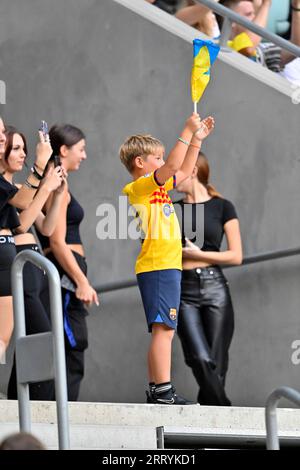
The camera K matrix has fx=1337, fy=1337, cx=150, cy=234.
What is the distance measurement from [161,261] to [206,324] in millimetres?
1078

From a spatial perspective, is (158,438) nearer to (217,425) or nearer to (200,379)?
(217,425)

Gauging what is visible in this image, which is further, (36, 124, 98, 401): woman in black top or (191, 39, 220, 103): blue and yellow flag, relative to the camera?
(36, 124, 98, 401): woman in black top

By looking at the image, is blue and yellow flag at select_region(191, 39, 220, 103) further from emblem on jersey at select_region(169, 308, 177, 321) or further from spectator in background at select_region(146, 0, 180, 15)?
spectator in background at select_region(146, 0, 180, 15)

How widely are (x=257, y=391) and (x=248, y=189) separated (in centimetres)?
130

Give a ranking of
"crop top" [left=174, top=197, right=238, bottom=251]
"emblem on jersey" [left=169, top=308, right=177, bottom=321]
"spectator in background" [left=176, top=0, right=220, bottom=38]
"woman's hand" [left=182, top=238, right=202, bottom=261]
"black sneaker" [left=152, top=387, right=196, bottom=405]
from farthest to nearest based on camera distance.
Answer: "spectator in background" [left=176, top=0, right=220, bottom=38] → "crop top" [left=174, top=197, right=238, bottom=251] → "woman's hand" [left=182, top=238, right=202, bottom=261] → "emblem on jersey" [left=169, top=308, right=177, bottom=321] → "black sneaker" [left=152, top=387, right=196, bottom=405]

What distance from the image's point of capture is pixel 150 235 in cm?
671

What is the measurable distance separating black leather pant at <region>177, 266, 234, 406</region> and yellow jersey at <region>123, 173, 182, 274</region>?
852 mm

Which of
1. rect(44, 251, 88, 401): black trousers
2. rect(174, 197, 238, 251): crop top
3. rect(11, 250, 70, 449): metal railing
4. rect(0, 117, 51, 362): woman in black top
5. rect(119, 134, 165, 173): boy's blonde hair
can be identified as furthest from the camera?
rect(174, 197, 238, 251): crop top

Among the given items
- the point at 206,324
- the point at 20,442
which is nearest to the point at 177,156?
the point at 206,324

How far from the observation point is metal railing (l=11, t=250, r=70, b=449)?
191 inches

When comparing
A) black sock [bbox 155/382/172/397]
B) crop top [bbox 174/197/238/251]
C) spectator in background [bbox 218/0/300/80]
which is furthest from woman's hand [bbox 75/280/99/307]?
spectator in background [bbox 218/0/300/80]

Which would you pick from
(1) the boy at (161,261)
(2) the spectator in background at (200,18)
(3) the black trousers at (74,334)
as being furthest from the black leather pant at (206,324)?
(2) the spectator in background at (200,18)

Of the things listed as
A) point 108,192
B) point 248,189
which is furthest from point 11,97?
point 248,189
